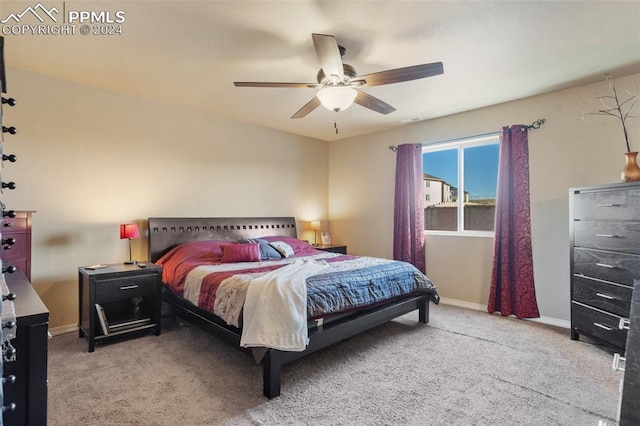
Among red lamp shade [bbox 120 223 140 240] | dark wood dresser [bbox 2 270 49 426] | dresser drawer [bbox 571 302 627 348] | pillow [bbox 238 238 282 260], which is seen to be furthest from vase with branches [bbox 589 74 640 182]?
red lamp shade [bbox 120 223 140 240]

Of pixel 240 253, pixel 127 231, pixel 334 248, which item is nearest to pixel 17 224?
pixel 127 231

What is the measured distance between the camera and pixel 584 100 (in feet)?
11.2

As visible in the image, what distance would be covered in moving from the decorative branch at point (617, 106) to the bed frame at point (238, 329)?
2599 mm

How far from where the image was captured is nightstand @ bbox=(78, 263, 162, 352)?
2893mm

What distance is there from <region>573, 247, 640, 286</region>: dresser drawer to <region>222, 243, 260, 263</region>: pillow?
3.20 meters

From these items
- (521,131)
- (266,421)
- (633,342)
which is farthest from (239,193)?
(633,342)

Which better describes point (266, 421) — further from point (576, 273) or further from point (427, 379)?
point (576, 273)

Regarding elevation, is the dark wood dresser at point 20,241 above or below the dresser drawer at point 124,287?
above

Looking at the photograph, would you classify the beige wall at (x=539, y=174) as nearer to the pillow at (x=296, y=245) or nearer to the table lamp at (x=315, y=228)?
the table lamp at (x=315, y=228)

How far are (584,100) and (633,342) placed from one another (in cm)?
359

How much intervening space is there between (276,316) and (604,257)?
285cm

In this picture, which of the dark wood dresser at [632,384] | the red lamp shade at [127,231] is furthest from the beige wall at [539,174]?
the red lamp shade at [127,231]

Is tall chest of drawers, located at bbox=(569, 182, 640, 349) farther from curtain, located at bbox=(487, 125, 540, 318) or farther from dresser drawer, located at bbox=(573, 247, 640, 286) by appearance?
curtain, located at bbox=(487, 125, 540, 318)

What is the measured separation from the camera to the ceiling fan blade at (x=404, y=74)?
2211 mm
